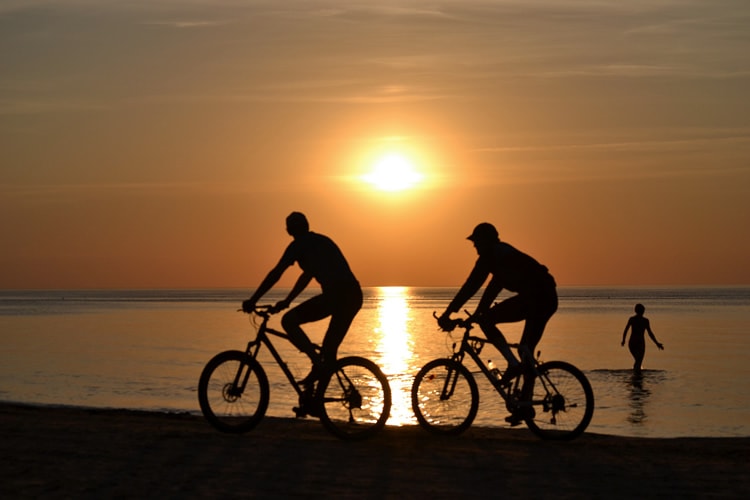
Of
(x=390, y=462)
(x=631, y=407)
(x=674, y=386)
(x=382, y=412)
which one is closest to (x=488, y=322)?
(x=382, y=412)

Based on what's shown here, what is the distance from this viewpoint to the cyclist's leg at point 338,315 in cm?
Answer: 1064

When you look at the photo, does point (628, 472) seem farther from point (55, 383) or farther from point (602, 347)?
point (602, 347)

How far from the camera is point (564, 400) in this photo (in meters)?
10.7

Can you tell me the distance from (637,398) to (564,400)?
10.7 metres

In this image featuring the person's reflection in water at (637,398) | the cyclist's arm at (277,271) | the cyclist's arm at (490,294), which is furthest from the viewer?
the person's reflection in water at (637,398)

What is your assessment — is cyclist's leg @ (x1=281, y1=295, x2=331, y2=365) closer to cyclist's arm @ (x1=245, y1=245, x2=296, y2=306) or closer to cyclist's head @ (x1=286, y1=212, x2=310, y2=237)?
cyclist's arm @ (x1=245, y1=245, x2=296, y2=306)

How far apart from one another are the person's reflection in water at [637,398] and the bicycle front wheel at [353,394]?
773 centimetres

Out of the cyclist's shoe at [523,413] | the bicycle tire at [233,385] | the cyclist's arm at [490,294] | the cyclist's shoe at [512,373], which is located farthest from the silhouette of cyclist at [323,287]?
the cyclist's shoe at [523,413]

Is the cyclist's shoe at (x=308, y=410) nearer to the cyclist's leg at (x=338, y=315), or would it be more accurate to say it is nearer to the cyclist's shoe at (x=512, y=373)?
the cyclist's leg at (x=338, y=315)

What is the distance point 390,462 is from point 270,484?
57.4 inches

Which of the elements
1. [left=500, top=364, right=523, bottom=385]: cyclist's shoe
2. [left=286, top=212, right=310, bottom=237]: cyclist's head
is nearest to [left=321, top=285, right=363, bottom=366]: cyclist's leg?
[left=286, top=212, right=310, bottom=237]: cyclist's head

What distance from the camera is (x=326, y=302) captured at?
10.7 meters

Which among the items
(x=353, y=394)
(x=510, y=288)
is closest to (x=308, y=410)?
(x=353, y=394)

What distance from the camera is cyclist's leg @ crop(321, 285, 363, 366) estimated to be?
1064cm
